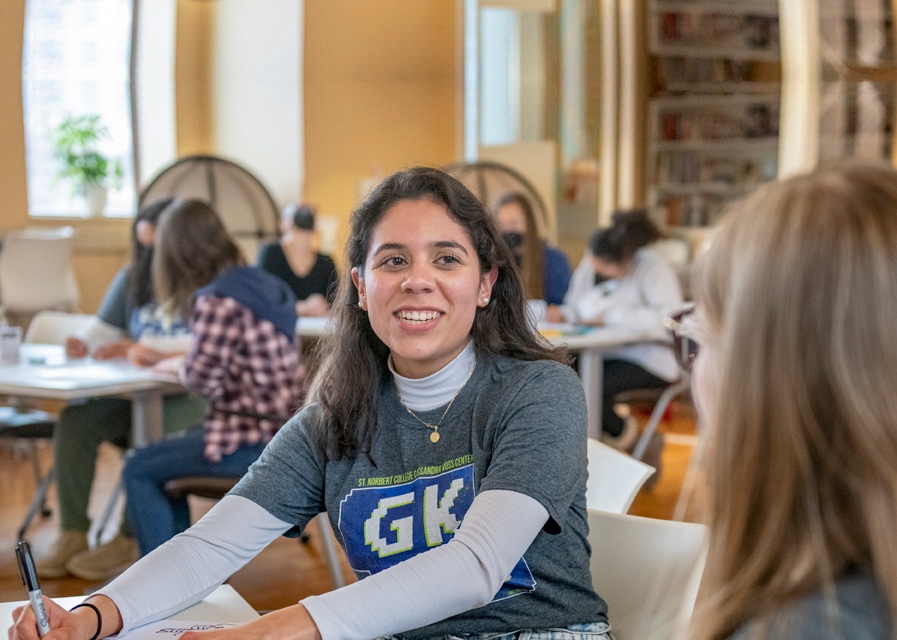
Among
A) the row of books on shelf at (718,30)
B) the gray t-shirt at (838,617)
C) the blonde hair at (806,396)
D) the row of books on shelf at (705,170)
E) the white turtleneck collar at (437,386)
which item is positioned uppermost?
the row of books on shelf at (718,30)

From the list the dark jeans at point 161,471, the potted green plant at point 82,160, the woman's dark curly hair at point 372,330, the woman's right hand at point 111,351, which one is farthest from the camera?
the potted green plant at point 82,160

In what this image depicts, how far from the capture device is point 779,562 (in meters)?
0.68

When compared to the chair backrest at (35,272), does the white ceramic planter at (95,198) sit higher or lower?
higher

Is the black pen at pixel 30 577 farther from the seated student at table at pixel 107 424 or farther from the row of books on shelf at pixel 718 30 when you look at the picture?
the row of books on shelf at pixel 718 30

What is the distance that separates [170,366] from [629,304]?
2316 millimetres

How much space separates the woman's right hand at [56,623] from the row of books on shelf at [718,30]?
6.62m

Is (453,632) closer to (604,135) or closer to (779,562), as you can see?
(779,562)

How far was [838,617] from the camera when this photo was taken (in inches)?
25.7

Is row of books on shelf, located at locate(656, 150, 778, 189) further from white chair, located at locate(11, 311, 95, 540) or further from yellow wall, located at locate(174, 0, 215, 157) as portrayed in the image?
white chair, located at locate(11, 311, 95, 540)

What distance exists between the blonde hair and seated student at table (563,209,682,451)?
3.60 metres

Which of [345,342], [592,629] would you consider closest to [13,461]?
[345,342]

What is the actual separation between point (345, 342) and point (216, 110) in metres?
6.69

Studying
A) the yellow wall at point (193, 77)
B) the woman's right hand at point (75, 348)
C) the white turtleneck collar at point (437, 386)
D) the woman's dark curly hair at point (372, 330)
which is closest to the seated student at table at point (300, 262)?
the woman's right hand at point (75, 348)

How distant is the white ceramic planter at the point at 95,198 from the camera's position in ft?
23.4
